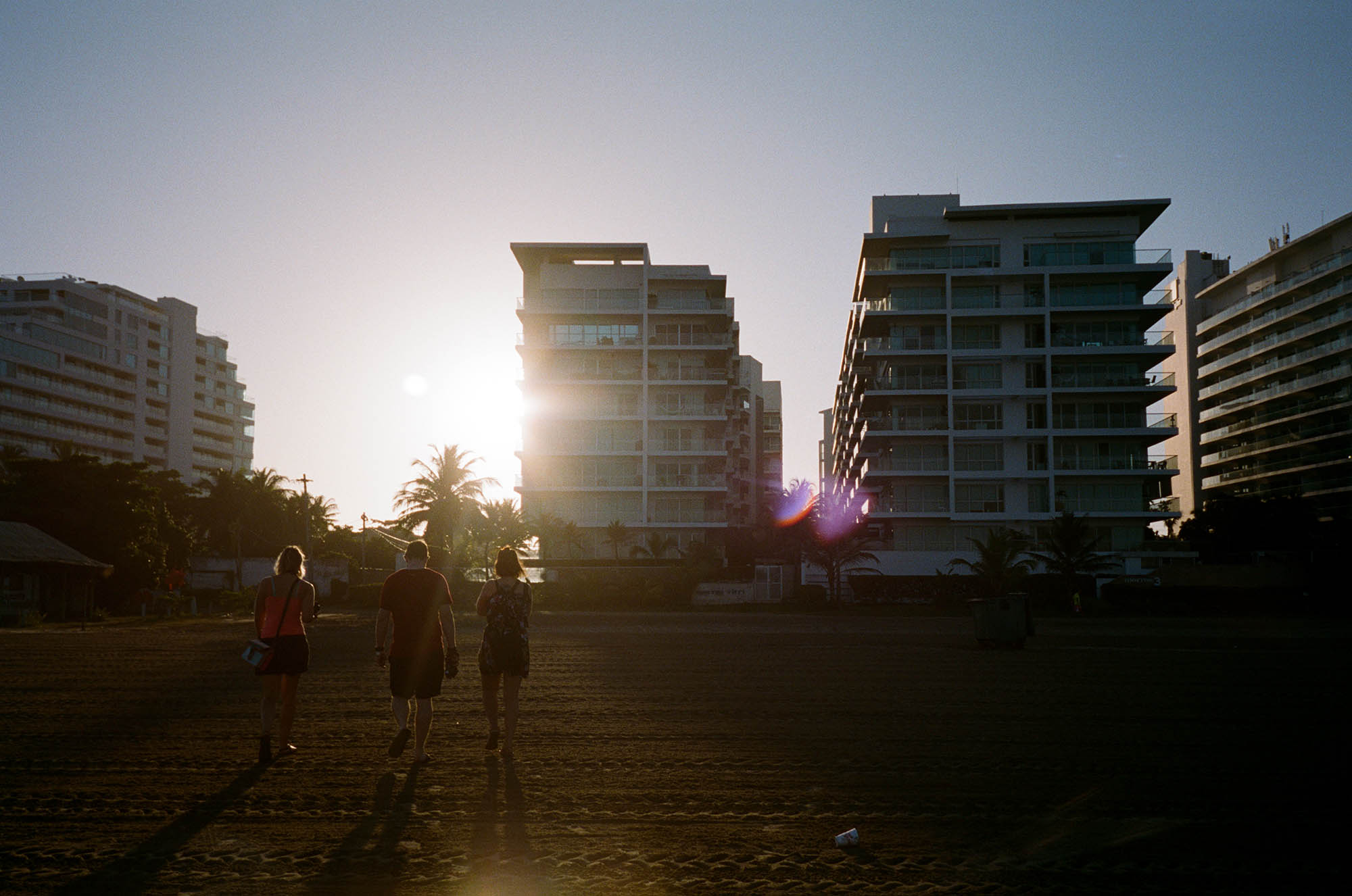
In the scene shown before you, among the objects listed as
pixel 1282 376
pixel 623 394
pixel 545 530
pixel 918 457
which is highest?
pixel 1282 376

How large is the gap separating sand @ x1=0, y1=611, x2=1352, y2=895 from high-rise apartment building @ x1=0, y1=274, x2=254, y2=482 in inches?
3130

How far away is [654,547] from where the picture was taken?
70.4 meters

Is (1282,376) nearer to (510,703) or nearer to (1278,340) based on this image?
(1278,340)

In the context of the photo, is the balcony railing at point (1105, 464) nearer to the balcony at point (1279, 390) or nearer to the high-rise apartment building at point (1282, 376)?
the high-rise apartment building at point (1282, 376)

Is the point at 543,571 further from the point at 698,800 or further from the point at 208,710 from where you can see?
the point at 698,800

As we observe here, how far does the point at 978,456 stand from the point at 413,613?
210 feet

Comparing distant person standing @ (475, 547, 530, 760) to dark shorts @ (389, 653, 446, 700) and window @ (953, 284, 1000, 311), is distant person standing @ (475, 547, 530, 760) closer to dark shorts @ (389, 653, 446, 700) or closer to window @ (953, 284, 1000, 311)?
dark shorts @ (389, 653, 446, 700)

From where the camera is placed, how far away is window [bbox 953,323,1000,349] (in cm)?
7006

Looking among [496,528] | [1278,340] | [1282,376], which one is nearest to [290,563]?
[496,528]

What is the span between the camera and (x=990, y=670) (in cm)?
1761

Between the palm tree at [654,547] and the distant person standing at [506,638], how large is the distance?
6142cm

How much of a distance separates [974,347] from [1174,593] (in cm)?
2153

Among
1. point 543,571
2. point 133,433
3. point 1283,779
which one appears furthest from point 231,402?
point 1283,779

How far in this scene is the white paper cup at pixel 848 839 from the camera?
588cm
